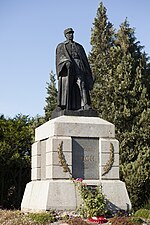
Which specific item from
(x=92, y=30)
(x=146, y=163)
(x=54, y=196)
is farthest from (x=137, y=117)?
(x=54, y=196)

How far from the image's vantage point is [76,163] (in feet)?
37.8

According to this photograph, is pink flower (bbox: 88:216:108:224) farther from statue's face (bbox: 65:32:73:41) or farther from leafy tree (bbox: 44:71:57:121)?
leafy tree (bbox: 44:71:57:121)

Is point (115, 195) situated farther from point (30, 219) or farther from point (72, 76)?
point (72, 76)

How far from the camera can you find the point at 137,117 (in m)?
19.4

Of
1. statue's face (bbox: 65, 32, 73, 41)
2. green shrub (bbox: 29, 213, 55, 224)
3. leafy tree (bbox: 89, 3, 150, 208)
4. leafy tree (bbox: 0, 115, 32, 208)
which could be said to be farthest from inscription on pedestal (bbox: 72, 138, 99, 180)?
leafy tree (bbox: 0, 115, 32, 208)

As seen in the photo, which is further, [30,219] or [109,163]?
[109,163]

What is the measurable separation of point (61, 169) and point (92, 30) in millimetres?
12383

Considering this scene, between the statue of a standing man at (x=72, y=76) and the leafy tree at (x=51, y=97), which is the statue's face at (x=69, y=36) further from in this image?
the leafy tree at (x=51, y=97)

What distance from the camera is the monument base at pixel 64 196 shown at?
35.7 ft

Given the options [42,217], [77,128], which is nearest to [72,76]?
[77,128]

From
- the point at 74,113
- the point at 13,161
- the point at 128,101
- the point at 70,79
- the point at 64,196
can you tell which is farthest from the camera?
the point at 13,161

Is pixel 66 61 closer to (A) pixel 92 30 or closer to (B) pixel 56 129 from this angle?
(B) pixel 56 129

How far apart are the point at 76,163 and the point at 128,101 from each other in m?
8.84

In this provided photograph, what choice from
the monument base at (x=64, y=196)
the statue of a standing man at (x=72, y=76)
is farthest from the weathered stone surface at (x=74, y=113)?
the monument base at (x=64, y=196)
